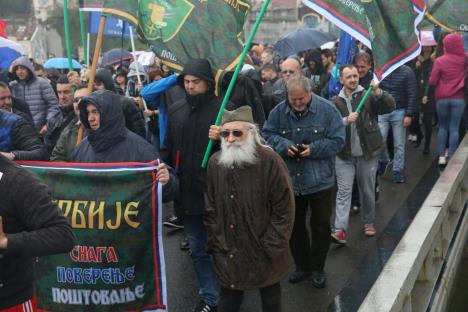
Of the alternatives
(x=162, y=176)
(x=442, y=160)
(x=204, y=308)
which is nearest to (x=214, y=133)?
(x=162, y=176)

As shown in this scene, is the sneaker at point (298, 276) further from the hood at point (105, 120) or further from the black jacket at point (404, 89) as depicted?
the black jacket at point (404, 89)

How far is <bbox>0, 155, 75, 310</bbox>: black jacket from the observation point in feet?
9.41

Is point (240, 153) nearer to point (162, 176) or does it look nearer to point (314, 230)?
point (162, 176)

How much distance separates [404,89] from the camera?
9.04 m

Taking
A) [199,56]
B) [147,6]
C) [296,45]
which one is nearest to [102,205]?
[199,56]

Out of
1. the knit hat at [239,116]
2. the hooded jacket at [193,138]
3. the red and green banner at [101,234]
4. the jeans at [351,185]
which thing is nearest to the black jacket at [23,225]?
the red and green banner at [101,234]

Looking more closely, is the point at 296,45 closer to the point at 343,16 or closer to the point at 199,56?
the point at 343,16

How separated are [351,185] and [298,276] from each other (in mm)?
1290

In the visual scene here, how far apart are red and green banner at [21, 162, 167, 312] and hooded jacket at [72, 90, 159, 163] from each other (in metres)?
0.13

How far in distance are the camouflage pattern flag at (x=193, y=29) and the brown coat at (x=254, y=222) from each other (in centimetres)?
117

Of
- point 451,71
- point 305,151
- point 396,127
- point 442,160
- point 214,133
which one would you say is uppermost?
point 451,71

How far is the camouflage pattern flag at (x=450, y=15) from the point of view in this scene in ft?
28.7

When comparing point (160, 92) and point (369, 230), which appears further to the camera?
point (369, 230)

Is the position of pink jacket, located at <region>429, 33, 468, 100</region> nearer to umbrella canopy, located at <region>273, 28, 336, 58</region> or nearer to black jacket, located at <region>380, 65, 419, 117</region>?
black jacket, located at <region>380, 65, 419, 117</region>
